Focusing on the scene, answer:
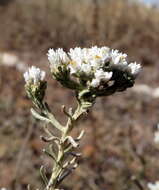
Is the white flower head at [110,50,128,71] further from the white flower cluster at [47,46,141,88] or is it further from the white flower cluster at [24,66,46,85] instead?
the white flower cluster at [24,66,46,85]

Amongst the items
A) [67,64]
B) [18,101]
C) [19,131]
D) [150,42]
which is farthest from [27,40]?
[67,64]

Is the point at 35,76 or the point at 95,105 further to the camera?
the point at 95,105

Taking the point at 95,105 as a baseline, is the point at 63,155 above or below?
below

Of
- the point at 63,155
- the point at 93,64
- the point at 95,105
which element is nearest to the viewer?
the point at 93,64

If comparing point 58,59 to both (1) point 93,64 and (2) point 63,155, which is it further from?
(2) point 63,155

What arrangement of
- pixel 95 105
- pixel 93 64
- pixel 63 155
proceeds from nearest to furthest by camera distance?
pixel 93 64 → pixel 63 155 → pixel 95 105

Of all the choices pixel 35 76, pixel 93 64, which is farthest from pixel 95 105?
pixel 93 64

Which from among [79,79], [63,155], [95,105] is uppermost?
[95,105]
